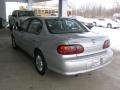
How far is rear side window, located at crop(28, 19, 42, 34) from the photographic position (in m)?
4.08

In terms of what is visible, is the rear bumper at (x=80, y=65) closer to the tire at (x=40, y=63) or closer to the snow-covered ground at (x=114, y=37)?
the tire at (x=40, y=63)

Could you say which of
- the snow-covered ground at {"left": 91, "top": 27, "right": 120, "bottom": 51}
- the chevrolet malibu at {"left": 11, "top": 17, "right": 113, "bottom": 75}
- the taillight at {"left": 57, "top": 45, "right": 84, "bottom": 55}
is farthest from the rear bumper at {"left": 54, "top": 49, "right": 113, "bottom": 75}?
the snow-covered ground at {"left": 91, "top": 27, "right": 120, "bottom": 51}

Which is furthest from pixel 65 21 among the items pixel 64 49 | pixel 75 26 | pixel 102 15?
pixel 102 15

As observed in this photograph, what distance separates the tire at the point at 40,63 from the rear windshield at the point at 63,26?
25.3 inches

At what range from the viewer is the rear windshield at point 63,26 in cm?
387

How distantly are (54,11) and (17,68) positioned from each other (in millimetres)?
26644

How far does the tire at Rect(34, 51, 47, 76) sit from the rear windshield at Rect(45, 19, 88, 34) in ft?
2.11

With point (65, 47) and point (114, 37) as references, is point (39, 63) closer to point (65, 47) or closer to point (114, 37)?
point (65, 47)

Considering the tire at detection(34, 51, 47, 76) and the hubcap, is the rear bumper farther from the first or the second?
the hubcap

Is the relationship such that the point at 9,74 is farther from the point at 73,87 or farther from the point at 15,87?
the point at 73,87

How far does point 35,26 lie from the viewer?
4320 millimetres

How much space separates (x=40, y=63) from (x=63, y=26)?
1.07m

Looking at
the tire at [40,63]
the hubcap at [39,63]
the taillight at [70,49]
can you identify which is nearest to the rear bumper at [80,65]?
the taillight at [70,49]

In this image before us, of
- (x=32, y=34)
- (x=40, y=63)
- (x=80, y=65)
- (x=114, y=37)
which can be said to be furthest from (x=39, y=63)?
(x=114, y=37)
